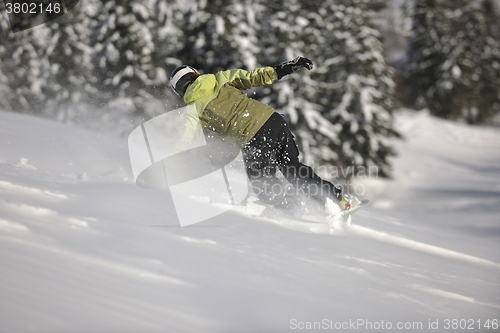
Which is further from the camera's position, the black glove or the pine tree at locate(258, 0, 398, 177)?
the pine tree at locate(258, 0, 398, 177)

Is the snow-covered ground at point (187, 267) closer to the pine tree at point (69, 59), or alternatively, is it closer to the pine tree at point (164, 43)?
the pine tree at point (164, 43)

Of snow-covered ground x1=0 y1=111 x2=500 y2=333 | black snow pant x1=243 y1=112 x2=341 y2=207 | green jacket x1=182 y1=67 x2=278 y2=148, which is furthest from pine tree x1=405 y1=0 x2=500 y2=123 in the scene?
green jacket x1=182 y1=67 x2=278 y2=148

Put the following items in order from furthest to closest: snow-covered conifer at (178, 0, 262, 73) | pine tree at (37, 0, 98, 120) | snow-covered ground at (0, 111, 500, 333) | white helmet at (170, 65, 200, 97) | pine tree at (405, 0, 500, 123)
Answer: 1. pine tree at (405, 0, 500, 123)
2. pine tree at (37, 0, 98, 120)
3. snow-covered conifer at (178, 0, 262, 73)
4. white helmet at (170, 65, 200, 97)
5. snow-covered ground at (0, 111, 500, 333)

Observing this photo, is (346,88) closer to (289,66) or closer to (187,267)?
(289,66)

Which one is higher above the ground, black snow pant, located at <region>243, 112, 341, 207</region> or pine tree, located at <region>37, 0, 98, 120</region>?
pine tree, located at <region>37, 0, 98, 120</region>

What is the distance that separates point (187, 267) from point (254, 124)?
1.95 meters

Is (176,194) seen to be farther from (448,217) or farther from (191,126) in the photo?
(448,217)

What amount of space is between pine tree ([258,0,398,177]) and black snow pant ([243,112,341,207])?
10.3 meters

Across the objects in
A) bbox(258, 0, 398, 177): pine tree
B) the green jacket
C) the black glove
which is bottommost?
the green jacket

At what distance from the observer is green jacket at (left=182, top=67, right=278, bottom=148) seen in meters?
3.57

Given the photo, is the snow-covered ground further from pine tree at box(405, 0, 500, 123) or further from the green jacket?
pine tree at box(405, 0, 500, 123)

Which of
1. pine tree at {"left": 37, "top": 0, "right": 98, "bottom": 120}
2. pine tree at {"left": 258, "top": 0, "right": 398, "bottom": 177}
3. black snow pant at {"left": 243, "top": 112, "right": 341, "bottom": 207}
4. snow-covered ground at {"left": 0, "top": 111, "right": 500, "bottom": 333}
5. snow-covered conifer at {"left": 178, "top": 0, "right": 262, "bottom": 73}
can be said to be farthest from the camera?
pine tree at {"left": 37, "top": 0, "right": 98, "bottom": 120}

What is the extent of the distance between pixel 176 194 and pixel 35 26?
17573 mm

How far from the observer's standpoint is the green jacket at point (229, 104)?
3.57 meters
